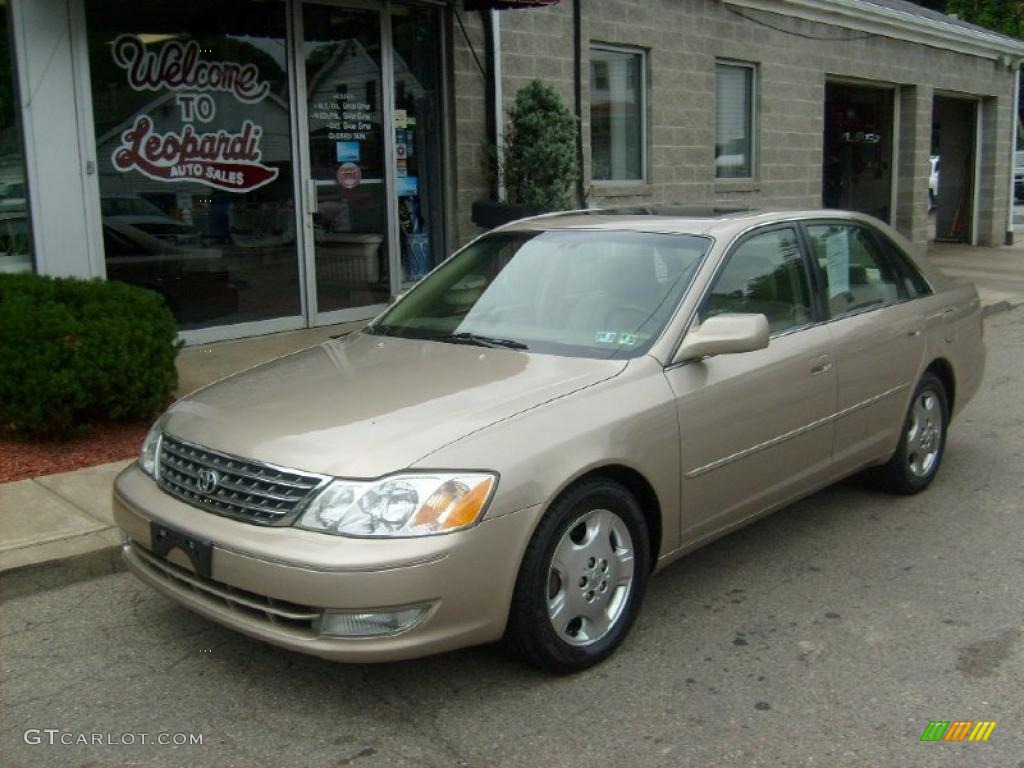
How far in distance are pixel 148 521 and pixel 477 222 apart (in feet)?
23.3

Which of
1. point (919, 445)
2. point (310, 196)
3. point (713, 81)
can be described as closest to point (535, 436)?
point (919, 445)

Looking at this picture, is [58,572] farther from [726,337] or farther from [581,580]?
[726,337]

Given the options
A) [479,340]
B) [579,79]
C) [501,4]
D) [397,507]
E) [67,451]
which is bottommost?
[67,451]

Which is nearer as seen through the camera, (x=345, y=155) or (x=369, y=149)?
(x=345, y=155)

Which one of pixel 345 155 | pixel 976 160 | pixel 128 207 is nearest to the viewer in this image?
pixel 128 207

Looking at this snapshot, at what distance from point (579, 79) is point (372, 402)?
8.65m

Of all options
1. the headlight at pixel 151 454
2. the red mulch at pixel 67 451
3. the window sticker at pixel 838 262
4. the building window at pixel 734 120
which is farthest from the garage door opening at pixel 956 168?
the headlight at pixel 151 454

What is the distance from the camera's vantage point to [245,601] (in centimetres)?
349

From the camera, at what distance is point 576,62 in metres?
11.7

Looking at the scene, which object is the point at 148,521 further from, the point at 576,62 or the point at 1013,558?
the point at 576,62

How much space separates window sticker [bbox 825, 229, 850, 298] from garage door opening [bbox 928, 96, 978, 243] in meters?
16.2

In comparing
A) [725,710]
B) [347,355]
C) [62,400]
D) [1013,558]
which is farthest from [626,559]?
[62,400]

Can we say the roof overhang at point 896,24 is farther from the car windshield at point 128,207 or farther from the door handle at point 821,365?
the door handle at point 821,365

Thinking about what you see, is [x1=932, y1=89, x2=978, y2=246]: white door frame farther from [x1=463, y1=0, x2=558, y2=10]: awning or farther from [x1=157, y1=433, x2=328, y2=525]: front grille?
[x1=157, y1=433, x2=328, y2=525]: front grille
